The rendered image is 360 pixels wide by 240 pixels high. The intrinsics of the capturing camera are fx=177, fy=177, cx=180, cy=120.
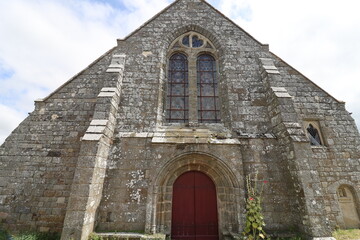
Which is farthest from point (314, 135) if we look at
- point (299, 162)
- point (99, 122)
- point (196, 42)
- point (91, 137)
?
point (91, 137)

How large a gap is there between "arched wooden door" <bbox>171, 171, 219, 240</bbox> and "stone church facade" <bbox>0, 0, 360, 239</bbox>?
3cm

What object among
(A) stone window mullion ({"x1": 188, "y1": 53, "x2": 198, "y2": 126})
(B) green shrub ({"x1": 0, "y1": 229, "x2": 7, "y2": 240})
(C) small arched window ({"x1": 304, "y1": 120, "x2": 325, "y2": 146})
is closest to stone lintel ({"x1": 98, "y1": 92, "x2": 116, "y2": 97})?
(A) stone window mullion ({"x1": 188, "y1": 53, "x2": 198, "y2": 126})

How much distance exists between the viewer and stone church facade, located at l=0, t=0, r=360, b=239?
15.2 ft

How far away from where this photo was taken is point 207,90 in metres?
6.61

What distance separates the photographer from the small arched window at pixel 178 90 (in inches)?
247

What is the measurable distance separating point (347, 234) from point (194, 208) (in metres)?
4.32

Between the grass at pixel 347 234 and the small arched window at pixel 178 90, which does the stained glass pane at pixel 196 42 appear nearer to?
the small arched window at pixel 178 90

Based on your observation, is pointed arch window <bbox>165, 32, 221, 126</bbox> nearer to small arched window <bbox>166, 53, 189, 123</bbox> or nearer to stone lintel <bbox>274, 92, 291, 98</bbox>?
small arched window <bbox>166, 53, 189, 123</bbox>

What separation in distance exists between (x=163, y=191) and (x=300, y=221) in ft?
11.7

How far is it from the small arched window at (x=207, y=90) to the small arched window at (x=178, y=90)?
0.49m

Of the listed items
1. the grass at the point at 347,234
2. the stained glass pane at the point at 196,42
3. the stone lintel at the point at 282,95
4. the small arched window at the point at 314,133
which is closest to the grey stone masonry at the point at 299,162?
the stone lintel at the point at 282,95

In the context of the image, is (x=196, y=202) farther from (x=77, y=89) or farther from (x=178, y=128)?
(x=77, y=89)

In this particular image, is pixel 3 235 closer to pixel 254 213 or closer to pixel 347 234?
pixel 254 213

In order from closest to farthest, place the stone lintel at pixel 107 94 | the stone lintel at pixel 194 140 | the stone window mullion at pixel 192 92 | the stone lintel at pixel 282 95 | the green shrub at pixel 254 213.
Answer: the green shrub at pixel 254 213 < the stone lintel at pixel 194 140 < the stone lintel at pixel 107 94 < the stone lintel at pixel 282 95 < the stone window mullion at pixel 192 92
